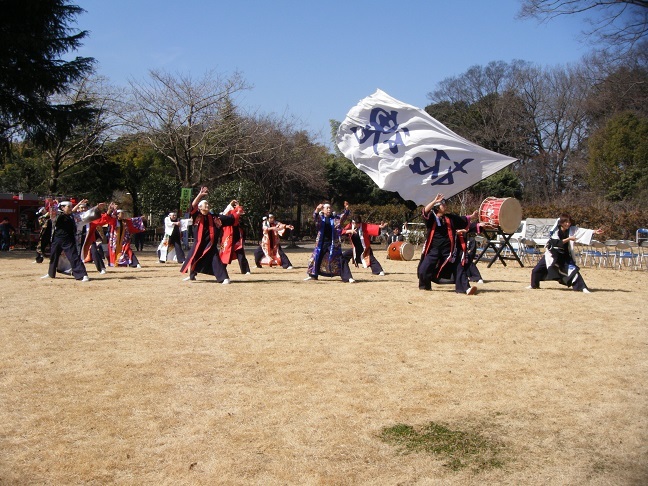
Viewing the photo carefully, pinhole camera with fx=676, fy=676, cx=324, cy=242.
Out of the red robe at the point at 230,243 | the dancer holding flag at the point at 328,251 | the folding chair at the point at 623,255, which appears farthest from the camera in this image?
the folding chair at the point at 623,255

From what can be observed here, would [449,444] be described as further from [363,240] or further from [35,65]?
[35,65]

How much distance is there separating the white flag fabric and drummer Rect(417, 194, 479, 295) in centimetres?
43

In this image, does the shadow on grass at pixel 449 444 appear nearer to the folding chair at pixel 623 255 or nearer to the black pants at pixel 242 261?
the black pants at pixel 242 261

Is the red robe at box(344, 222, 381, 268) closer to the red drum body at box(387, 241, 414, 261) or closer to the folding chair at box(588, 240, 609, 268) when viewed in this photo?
the red drum body at box(387, 241, 414, 261)

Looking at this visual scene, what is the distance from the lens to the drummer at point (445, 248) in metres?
12.2

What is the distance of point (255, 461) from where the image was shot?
4.32 m

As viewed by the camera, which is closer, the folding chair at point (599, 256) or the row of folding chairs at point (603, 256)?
the row of folding chairs at point (603, 256)

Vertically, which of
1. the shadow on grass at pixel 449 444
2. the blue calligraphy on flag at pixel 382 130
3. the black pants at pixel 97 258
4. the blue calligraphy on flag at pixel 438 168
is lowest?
the shadow on grass at pixel 449 444

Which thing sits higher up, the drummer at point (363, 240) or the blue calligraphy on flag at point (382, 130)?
Result: the blue calligraphy on flag at point (382, 130)

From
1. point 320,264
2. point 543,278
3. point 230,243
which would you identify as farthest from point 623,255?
point 230,243

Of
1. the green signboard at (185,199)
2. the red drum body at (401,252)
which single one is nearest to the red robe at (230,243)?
the red drum body at (401,252)

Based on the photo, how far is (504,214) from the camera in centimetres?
1698

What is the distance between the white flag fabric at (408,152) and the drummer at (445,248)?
1.41 feet

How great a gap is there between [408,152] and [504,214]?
5.24m
